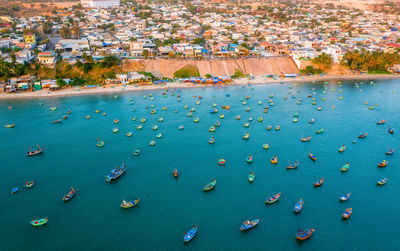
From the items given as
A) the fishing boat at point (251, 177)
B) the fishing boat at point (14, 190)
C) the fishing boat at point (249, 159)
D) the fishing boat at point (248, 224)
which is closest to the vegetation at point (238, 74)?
the fishing boat at point (249, 159)

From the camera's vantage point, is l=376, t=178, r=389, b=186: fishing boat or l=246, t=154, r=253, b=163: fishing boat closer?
l=376, t=178, r=389, b=186: fishing boat

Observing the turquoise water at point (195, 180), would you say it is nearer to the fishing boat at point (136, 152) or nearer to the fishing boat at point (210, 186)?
the fishing boat at point (210, 186)

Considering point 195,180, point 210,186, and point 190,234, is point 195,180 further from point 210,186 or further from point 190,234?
point 190,234

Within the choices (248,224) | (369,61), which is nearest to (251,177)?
(248,224)

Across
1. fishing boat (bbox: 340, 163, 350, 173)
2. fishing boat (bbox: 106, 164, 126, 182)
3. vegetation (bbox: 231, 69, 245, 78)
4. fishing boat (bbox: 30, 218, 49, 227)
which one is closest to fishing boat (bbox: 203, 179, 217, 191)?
fishing boat (bbox: 106, 164, 126, 182)

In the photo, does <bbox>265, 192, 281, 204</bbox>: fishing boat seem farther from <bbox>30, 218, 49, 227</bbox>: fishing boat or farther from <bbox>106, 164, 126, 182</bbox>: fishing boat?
<bbox>30, 218, 49, 227</bbox>: fishing boat
